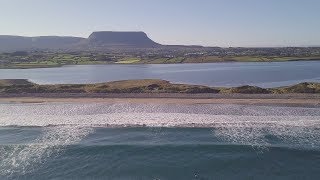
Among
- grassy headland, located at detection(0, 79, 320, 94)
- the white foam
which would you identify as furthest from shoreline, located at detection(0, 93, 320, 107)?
the white foam

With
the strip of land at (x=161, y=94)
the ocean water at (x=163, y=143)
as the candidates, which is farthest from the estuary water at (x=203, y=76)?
the ocean water at (x=163, y=143)

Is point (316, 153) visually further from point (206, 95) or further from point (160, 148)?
point (206, 95)

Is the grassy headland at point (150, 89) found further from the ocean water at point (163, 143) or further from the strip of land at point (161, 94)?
the ocean water at point (163, 143)

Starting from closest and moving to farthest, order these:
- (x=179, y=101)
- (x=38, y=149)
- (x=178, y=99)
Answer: (x=38, y=149) < (x=179, y=101) < (x=178, y=99)

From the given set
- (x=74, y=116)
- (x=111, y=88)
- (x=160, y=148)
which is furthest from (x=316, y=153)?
(x=111, y=88)

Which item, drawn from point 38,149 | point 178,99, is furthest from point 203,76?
point 38,149

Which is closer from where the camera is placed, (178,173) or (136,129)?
(178,173)

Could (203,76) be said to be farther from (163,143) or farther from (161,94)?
(163,143)
